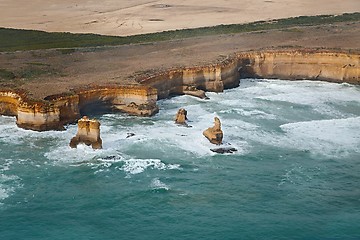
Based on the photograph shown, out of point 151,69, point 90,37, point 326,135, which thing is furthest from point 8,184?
point 90,37

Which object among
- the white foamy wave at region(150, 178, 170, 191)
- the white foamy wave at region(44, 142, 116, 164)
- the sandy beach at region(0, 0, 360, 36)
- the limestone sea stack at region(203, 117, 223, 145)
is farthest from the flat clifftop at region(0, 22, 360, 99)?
the sandy beach at region(0, 0, 360, 36)

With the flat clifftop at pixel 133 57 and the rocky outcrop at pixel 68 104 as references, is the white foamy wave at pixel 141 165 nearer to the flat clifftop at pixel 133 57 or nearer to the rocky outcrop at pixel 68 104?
the rocky outcrop at pixel 68 104

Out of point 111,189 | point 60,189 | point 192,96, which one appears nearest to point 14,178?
point 60,189

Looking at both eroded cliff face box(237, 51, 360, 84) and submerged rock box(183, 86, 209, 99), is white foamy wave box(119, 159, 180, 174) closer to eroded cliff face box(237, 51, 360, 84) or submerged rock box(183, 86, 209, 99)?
submerged rock box(183, 86, 209, 99)

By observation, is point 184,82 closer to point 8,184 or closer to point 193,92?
point 193,92

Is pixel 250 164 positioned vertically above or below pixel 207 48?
below

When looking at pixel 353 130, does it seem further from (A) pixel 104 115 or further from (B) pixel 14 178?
(B) pixel 14 178
